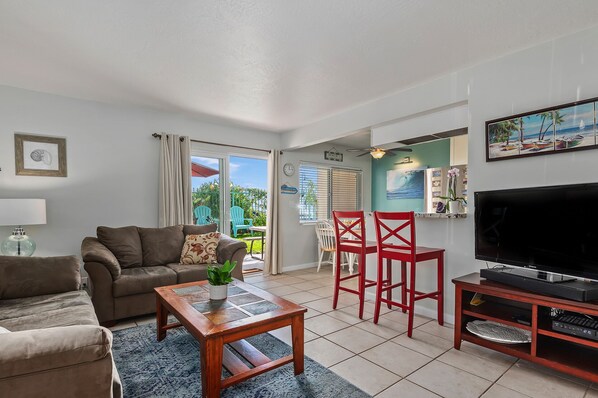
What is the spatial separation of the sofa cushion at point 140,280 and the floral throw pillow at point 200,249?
0.34 meters

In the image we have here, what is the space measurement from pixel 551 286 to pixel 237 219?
4.31 metres

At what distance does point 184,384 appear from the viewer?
198 cm

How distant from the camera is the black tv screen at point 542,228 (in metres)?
1.96

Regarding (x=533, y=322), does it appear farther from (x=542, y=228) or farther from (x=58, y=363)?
(x=58, y=363)

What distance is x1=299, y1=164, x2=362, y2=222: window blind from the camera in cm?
593

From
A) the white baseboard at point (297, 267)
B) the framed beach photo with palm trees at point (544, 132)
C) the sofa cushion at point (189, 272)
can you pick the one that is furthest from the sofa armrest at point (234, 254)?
the framed beach photo with palm trees at point (544, 132)

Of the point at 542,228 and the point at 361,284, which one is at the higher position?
the point at 542,228

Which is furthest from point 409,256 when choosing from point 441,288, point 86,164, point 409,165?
point 86,164

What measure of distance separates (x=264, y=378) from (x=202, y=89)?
287 centimetres

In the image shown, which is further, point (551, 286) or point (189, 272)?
point (189, 272)

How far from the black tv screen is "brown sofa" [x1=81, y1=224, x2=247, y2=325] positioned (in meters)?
2.60

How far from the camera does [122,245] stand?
3461 millimetres

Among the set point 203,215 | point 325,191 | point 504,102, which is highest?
point 504,102

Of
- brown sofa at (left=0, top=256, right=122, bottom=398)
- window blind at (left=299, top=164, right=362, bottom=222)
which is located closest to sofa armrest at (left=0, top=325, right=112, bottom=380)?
brown sofa at (left=0, top=256, right=122, bottom=398)
